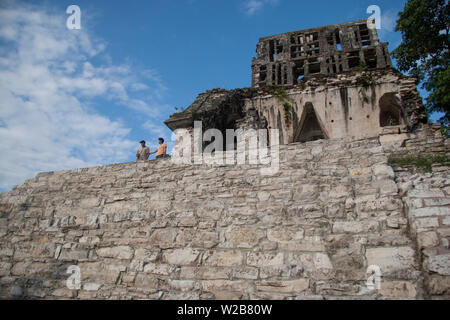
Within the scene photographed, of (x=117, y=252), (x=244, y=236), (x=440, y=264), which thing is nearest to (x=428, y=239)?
(x=440, y=264)

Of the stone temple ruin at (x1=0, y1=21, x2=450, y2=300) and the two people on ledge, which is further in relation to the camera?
the two people on ledge

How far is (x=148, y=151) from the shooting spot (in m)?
8.11

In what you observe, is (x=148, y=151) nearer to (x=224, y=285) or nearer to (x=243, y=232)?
(x=243, y=232)

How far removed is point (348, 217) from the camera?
3664 mm

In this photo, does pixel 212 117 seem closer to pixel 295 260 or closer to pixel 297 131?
pixel 297 131

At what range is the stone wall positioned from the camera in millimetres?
3141

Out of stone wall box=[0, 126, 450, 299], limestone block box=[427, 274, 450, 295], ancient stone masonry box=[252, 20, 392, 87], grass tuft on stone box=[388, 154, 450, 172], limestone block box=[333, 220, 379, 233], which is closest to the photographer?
limestone block box=[427, 274, 450, 295]

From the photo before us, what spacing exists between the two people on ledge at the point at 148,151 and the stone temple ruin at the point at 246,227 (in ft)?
6.72

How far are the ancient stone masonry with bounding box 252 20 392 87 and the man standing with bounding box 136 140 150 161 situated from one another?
38.1 feet

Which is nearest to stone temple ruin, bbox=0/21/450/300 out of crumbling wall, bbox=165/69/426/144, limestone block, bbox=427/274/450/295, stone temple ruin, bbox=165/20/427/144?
limestone block, bbox=427/274/450/295

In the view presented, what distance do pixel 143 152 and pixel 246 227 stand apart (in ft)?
16.5

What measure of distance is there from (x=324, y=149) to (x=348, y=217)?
142 cm

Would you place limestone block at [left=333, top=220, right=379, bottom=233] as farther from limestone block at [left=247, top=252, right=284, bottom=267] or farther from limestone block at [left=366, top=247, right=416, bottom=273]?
limestone block at [left=247, top=252, right=284, bottom=267]
